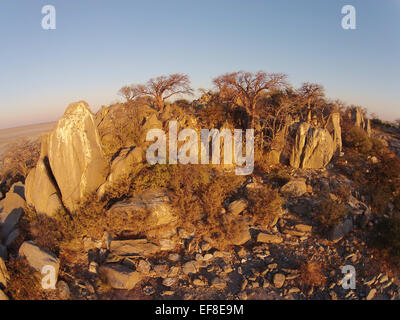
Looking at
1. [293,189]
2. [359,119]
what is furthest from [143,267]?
[359,119]

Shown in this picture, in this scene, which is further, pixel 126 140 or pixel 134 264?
pixel 126 140

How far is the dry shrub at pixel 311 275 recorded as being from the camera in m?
4.62

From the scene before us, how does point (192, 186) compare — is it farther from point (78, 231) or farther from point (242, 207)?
point (78, 231)

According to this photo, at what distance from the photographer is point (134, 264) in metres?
4.88

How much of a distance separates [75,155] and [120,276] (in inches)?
131

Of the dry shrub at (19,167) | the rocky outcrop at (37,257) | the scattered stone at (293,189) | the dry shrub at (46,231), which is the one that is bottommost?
the rocky outcrop at (37,257)

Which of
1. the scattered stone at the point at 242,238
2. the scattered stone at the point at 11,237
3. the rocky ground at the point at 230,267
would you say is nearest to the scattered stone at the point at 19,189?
the rocky ground at the point at 230,267

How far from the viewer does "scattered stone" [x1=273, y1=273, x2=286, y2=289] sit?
15.0 feet

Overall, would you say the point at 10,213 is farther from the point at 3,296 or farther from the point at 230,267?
the point at 230,267

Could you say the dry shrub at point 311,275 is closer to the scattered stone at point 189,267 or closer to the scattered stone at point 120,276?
the scattered stone at point 189,267

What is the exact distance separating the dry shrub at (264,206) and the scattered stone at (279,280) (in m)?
1.52

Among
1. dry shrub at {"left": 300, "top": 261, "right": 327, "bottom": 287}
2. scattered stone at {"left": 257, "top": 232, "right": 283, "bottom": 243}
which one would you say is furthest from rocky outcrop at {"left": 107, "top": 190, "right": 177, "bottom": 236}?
dry shrub at {"left": 300, "top": 261, "right": 327, "bottom": 287}

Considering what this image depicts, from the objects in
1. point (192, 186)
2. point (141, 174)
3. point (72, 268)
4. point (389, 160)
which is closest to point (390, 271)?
point (389, 160)

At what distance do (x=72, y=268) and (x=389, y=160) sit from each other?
10.5 m
